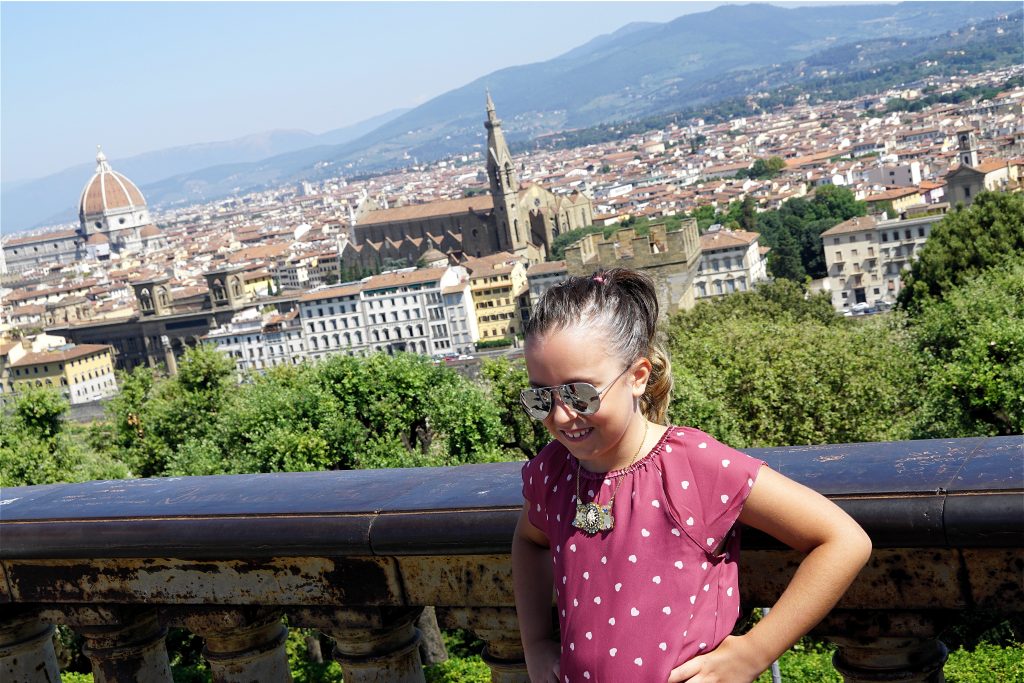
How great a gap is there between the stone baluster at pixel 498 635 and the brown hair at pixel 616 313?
1.25 ft

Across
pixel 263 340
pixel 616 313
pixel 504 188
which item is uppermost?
pixel 616 313

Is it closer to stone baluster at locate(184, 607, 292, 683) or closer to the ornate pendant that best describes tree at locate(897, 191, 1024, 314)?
stone baluster at locate(184, 607, 292, 683)

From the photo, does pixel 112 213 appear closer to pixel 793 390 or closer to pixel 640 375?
pixel 793 390

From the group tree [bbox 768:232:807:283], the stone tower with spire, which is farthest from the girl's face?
the stone tower with spire

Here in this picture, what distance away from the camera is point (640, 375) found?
1.60 m

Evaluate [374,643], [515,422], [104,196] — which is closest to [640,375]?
[374,643]

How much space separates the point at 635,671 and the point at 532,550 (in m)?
0.24

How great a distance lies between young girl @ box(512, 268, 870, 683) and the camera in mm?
1422

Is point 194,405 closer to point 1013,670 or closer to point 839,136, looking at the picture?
point 1013,670

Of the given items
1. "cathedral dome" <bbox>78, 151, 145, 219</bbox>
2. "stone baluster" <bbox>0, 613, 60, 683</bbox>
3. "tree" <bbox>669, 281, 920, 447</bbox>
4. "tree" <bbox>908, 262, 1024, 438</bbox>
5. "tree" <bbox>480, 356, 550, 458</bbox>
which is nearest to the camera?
"stone baluster" <bbox>0, 613, 60, 683</bbox>

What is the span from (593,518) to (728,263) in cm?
6081

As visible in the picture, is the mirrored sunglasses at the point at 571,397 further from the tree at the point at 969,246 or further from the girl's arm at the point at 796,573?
the tree at the point at 969,246

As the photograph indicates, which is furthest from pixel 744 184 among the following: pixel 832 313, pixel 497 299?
pixel 832 313

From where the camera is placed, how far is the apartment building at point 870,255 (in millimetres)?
58812
